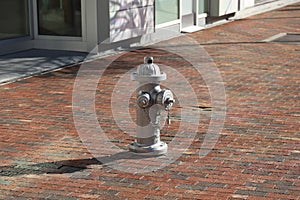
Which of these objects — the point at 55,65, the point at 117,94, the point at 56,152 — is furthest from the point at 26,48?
the point at 56,152

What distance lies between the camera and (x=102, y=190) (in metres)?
6.57

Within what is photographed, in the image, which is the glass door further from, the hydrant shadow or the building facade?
the hydrant shadow

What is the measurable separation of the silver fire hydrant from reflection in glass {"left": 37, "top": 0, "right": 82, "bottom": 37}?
7.43 metres

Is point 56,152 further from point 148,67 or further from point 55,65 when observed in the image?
point 55,65

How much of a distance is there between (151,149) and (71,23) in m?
7.67

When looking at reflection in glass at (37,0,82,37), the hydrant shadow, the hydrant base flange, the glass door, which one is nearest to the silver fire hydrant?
the hydrant base flange

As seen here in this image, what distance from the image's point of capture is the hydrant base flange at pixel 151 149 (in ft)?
24.9

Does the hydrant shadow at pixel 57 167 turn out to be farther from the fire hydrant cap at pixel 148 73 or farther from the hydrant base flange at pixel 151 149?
the fire hydrant cap at pixel 148 73

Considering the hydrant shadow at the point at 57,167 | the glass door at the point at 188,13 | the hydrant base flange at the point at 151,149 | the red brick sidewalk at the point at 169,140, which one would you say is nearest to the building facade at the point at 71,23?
the red brick sidewalk at the point at 169,140

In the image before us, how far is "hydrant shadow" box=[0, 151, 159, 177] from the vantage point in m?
7.08

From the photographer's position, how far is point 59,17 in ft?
48.9

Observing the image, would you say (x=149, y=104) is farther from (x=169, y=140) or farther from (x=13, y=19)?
(x=13, y=19)

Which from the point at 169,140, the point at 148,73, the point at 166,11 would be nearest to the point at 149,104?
the point at 148,73

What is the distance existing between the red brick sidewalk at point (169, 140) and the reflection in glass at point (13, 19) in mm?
2144
